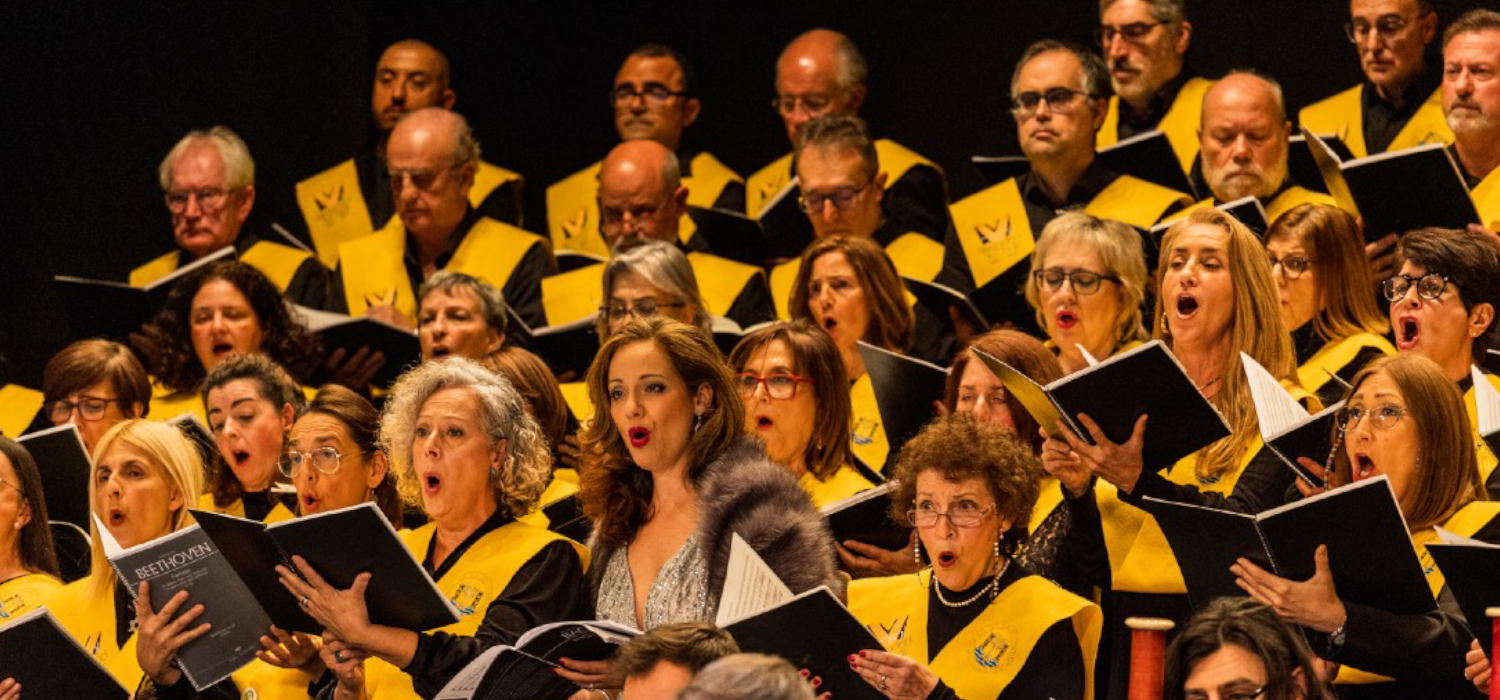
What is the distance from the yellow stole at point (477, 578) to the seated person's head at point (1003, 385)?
2.94 ft

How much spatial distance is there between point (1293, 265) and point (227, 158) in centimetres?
368

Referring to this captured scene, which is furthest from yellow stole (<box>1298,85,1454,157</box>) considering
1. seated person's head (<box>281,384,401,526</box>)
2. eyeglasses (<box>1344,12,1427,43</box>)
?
seated person's head (<box>281,384,401,526</box>)

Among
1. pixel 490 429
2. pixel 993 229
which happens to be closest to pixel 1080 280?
pixel 993 229

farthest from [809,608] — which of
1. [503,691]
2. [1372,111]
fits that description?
[1372,111]

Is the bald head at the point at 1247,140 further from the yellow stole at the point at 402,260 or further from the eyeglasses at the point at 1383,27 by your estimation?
the yellow stole at the point at 402,260

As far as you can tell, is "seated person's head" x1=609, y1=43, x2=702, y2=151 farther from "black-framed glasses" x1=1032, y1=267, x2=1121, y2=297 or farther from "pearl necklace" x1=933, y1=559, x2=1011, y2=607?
"pearl necklace" x1=933, y1=559, x2=1011, y2=607

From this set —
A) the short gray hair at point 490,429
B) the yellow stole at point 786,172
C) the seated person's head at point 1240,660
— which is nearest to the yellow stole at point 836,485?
the short gray hair at point 490,429

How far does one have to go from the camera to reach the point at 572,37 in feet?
28.7

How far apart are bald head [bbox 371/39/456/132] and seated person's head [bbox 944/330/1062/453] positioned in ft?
11.8

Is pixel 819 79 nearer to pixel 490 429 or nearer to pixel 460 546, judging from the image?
pixel 490 429

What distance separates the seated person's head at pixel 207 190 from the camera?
7258 mm

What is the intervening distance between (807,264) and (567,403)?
0.72 m

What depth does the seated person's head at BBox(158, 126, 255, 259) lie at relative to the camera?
286 inches

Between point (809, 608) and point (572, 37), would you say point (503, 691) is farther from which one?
point (572, 37)
